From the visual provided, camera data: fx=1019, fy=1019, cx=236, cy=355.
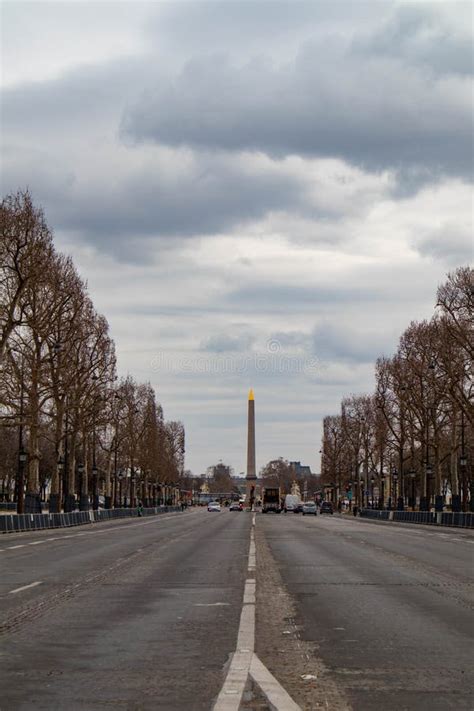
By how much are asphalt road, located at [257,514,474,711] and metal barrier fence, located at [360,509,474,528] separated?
37665 millimetres

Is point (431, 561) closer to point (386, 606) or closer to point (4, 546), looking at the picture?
point (386, 606)

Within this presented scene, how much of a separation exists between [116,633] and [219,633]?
1.21 m

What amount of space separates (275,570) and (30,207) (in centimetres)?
3561

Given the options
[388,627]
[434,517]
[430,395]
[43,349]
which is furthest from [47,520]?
[388,627]

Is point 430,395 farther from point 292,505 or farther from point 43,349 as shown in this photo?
point 292,505

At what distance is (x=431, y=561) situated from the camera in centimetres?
2553

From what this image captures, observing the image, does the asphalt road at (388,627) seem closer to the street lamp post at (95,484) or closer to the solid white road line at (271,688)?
the solid white road line at (271,688)

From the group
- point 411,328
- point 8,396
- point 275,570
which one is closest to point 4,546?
point 275,570

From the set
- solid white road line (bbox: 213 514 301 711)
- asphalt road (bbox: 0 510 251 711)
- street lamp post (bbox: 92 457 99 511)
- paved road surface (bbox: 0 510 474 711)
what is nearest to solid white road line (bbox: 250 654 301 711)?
solid white road line (bbox: 213 514 301 711)

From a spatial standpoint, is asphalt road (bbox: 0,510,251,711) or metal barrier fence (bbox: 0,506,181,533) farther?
metal barrier fence (bbox: 0,506,181,533)

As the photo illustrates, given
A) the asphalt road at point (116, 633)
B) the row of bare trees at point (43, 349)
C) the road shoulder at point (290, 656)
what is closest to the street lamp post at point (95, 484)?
the row of bare trees at point (43, 349)

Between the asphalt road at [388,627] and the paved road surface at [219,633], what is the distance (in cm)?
2

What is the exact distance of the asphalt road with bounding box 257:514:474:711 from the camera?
8.59m

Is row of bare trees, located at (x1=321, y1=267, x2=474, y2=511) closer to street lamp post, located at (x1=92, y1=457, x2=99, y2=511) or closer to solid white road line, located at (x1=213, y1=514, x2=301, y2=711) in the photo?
street lamp post, located at (x1=92, y1=457, x2=99, y2=511)
